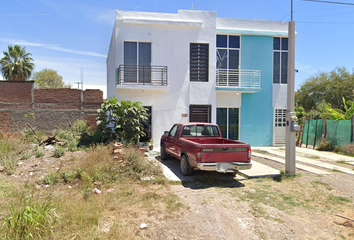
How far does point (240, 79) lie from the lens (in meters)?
15.1

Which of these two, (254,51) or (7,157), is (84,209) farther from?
(254,51)

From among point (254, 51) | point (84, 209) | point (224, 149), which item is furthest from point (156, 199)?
point (254, 51)

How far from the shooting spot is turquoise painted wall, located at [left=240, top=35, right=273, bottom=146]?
1532cm

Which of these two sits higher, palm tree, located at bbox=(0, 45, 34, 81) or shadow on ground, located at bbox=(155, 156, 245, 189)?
palm tree, located at bbox=(0, 45, 34, 81)

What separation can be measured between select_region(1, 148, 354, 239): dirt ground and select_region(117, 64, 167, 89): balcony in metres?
5.76

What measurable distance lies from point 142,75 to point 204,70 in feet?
11.6

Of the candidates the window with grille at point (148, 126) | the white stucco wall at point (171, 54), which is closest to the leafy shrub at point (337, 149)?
the white stucco wall at point (171, 54)

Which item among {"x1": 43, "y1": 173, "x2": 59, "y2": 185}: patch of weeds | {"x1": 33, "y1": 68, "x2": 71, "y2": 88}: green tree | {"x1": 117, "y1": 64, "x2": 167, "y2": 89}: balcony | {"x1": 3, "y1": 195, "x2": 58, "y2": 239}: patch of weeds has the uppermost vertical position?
{"x1": 33, "y1": 68, "x2": 71, "y2": 88}: green tree

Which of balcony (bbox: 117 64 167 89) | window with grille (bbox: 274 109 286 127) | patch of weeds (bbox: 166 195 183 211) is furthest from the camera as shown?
window with grille (bbox: 274 109 286 127)

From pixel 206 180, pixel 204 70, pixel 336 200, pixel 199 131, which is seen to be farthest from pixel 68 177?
pixel 204 70

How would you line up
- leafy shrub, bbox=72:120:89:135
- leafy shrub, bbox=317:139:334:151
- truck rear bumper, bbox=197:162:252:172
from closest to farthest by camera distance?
truck rear bumper, bbox=197:162:252:172 < leafy shrub, bbox=72:120:89:135 < leafy shrub, bbox=317:139:334:151

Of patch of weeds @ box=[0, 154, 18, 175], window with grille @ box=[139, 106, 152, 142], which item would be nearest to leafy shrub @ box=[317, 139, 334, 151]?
window with grille @ box=[139, 106, 152, 142]

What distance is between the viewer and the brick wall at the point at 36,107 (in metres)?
15.4

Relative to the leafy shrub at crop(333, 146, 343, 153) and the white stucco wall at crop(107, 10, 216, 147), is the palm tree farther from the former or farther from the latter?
the leafy shrub at crop(333, 146, 343, 153)
